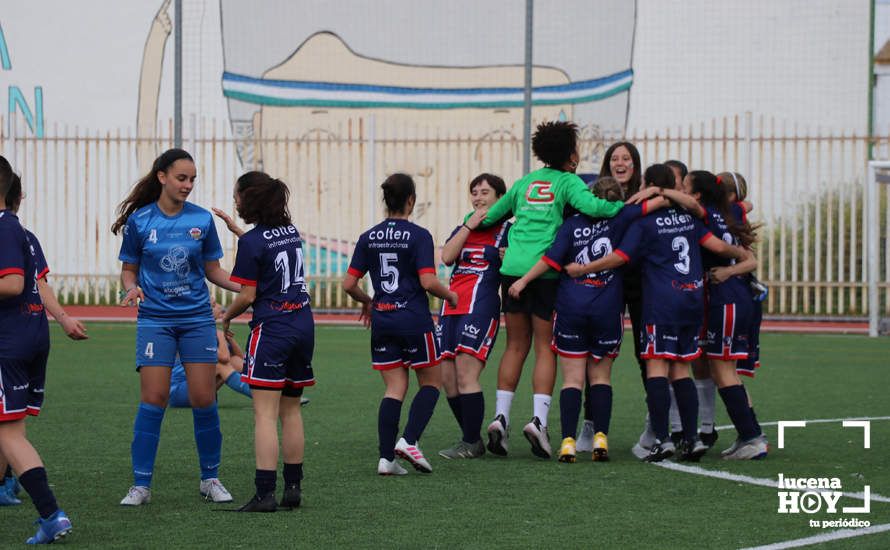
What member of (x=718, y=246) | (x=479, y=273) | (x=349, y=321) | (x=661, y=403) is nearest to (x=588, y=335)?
(x=661, y=403)

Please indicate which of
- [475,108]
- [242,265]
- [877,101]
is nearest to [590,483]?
[242,265]

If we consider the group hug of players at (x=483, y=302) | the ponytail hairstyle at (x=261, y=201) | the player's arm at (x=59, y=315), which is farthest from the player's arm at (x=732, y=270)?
the player's arm at (x=59, y=315)

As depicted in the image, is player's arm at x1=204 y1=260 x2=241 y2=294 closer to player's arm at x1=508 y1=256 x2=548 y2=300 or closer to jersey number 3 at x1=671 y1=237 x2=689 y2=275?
player's arm at x1=508 y1=256 x2=548 y2=300

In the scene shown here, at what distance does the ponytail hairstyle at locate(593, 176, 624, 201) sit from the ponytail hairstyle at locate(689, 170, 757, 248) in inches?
21.2

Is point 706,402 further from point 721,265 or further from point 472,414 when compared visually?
point 472,414

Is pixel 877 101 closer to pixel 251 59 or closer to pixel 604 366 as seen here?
pixel 251 59

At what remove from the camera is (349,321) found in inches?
855

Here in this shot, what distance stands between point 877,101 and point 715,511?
76.1 feet

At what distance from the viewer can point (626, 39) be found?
27734mm

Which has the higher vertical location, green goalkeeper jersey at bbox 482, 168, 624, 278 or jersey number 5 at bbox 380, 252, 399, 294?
green goalkeeper jersey at bbox 482, 168, 624, 278

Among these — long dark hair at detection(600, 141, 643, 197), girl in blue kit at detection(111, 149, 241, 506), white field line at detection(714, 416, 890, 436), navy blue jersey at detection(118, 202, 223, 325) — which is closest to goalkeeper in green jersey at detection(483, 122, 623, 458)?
long dark hair at detection(600, 141, 643, 197)

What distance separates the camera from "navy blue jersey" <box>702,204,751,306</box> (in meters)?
8.59

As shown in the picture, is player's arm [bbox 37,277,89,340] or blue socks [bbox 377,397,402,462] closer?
player's arm [bbox 37,277,89,340]

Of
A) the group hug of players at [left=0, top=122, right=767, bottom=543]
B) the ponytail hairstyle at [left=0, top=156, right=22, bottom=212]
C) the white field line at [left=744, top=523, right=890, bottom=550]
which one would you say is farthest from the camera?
the group hug of players at [left=0, top=122, right=767, bottom=543]
